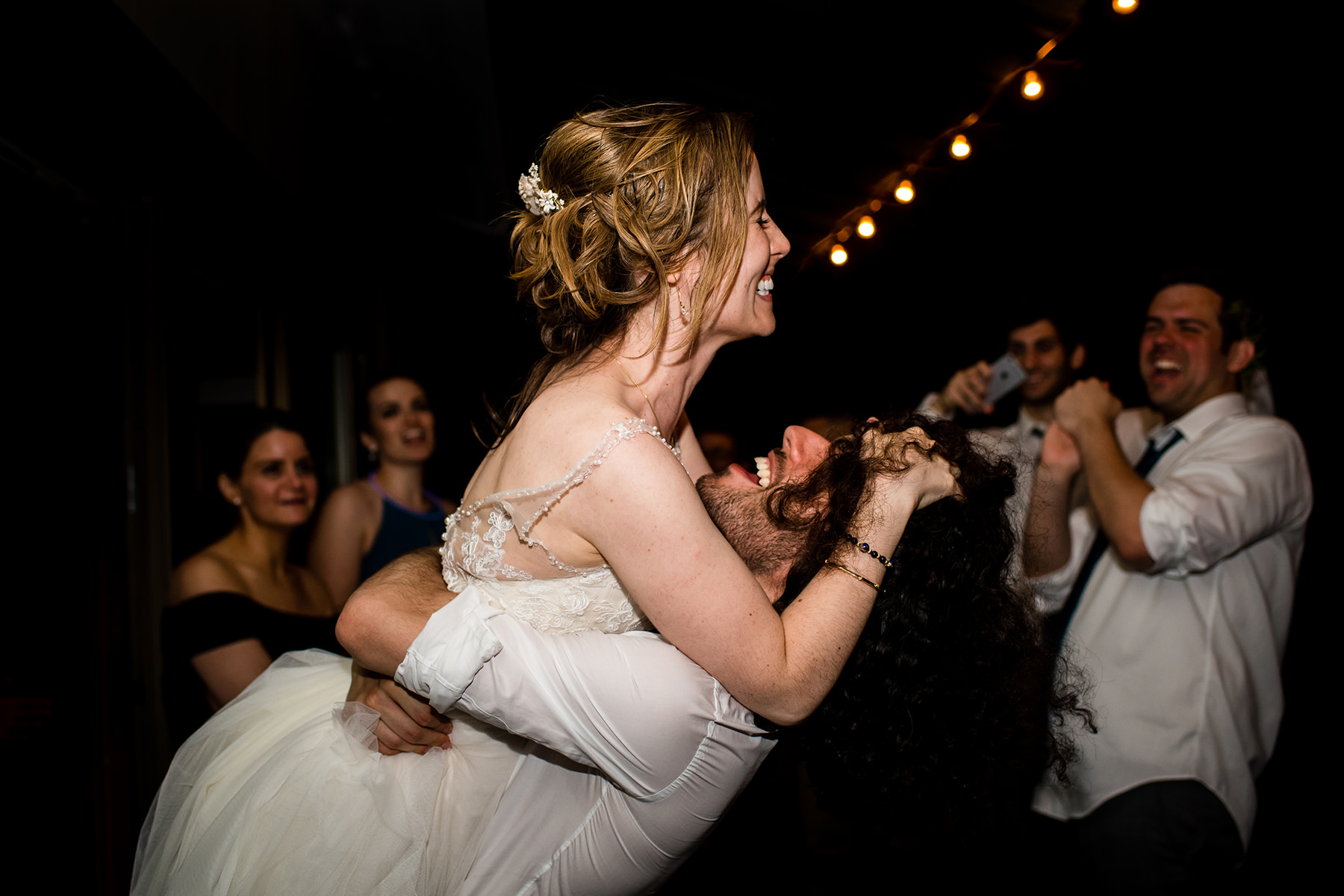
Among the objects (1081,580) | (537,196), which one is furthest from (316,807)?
(1081,580)

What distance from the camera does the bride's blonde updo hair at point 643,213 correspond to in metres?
1.28

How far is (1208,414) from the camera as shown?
2396 mm

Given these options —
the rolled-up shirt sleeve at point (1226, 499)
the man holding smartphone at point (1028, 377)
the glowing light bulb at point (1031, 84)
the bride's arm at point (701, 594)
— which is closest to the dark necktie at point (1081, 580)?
the rolled-up shirt sleeve at point (1226, 499)

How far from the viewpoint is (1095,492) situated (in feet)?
7.31

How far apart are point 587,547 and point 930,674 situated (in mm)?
670

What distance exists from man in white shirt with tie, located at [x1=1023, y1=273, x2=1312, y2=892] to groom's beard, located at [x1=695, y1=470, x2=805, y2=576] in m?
0.70

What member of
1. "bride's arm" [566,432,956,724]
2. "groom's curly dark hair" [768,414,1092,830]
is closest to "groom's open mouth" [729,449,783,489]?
"groom's curly dark hair" [768,414,1092,830]

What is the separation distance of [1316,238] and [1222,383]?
734 mm

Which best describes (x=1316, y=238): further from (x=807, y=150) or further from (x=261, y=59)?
(x=261, y=59)

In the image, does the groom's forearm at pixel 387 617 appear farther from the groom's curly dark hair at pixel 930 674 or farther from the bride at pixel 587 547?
the groom's curly dark hair at pixel 930 674

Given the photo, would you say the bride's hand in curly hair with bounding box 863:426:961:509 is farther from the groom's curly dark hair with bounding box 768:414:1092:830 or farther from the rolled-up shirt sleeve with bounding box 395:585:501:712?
the rolled-up shirt sleeve with bounding box 395:585:501:712

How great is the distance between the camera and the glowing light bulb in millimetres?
2434

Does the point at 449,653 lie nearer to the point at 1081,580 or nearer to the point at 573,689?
the point at 573,689

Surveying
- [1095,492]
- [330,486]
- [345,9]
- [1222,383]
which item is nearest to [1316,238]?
[1222,383]
